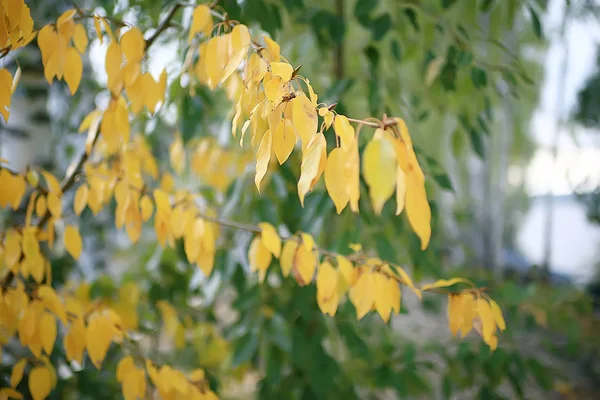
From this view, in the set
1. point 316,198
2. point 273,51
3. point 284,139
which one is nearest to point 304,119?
point 284,139

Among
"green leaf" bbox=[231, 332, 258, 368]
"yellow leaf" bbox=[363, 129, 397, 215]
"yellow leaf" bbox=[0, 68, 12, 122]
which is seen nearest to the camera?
"yellow leaf" bbox=[363, 129, 397, 215]

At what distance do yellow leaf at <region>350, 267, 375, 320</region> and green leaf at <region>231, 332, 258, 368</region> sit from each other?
1.40 ft

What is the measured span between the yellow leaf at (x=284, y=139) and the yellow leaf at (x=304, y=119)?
0.06ft

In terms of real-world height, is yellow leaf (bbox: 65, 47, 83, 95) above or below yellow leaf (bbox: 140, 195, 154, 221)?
above

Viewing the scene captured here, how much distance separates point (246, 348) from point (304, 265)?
399mm

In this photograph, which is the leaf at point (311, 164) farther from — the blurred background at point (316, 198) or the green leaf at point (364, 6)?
the green leaf at point (364, 6)

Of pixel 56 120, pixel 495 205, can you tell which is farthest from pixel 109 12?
pixel 495 205

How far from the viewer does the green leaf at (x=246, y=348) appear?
89 cm

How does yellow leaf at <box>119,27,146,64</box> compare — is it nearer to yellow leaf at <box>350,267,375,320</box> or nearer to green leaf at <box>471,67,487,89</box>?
yellow leaf at <box>350,267,375,320</box>

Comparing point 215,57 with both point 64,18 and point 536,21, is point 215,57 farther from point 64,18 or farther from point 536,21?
point 536,21

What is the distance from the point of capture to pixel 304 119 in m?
0.37

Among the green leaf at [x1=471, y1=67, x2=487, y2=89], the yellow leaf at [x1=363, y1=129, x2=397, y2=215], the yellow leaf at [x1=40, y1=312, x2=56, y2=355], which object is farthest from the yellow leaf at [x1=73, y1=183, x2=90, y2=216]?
the green leaf at [x1=471, y1=67, x2=487, y2=89]

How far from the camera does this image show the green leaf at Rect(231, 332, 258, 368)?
885 mm

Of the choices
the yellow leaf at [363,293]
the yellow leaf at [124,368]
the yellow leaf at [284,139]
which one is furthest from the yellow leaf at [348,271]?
the yellow leaf at [124,368]
